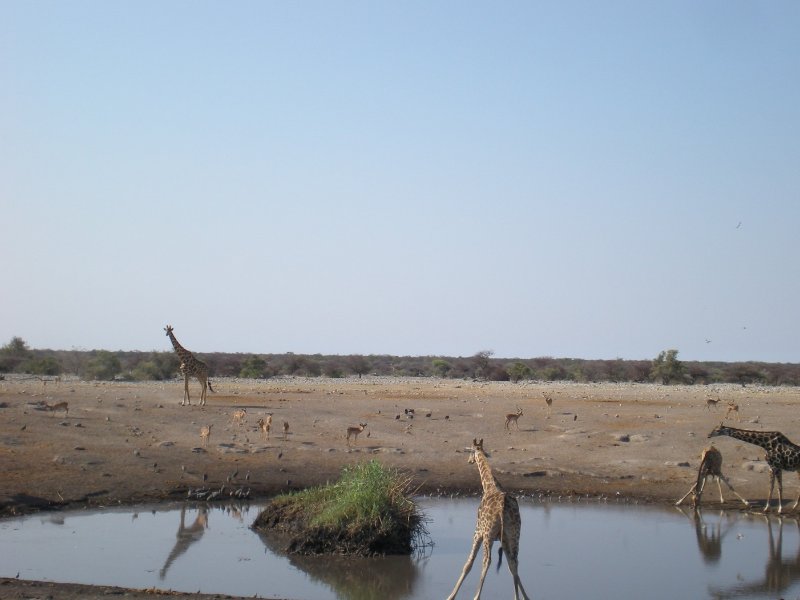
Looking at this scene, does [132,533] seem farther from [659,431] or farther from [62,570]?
[659,431]

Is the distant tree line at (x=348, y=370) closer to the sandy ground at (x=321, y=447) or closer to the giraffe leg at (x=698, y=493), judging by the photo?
the sandy ground at (x=321, y=447)

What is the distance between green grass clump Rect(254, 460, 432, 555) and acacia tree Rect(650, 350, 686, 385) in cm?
4204

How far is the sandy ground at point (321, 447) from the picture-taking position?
18.2 meters

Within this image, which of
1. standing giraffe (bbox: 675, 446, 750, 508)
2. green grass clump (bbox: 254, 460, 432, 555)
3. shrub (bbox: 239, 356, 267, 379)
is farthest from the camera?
shrub (bbox: 239, 356, 267, 379)

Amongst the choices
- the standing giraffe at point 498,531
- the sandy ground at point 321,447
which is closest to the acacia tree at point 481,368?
the sandy ground at point 321,447

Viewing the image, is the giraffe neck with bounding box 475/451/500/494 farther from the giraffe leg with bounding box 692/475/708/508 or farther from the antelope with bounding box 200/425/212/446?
the antelope with bounding box 200/425/212/446

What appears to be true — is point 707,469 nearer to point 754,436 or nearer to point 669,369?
point 754,436

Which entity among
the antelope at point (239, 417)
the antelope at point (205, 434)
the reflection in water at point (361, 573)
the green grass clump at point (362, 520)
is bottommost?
the reflection in water at point (361, 573)

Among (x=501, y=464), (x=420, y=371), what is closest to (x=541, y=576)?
(x=501, y=464)

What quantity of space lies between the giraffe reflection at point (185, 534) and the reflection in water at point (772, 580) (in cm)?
776

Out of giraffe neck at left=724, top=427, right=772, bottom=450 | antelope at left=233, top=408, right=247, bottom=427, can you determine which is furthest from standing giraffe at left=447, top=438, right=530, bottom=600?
antelope at left=233, top=408, right=247, bottom=427

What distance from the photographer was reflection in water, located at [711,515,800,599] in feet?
39.8

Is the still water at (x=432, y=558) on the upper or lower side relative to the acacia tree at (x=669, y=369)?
lower

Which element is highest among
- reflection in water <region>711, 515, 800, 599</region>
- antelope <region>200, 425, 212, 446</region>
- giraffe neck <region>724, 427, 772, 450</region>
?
giraffe neck <region>724, 427, 772, 450</region>
